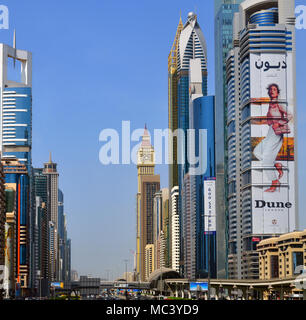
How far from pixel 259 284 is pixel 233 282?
27.4 meters
